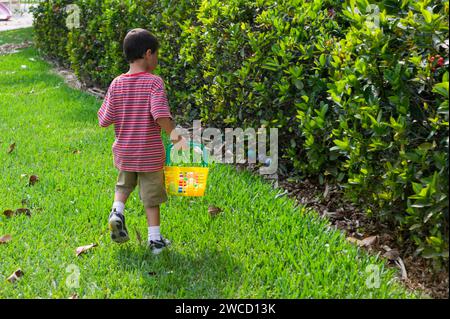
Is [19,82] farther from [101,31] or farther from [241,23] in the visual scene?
[241,23]

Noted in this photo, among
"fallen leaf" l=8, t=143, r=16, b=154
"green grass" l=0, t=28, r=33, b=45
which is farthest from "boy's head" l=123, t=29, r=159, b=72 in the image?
"green grass" l=0, t=28, r=33, b=45

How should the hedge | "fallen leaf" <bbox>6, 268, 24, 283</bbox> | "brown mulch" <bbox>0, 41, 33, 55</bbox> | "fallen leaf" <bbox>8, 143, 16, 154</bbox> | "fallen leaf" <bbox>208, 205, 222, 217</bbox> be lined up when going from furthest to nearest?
"brown mulch" <bbox>0, 41, 33, 55</bbox> → "fallen leaf" <bbox>8, 143, 16, 154</bbox> → "fallen leaf" <bbox>208, 205, 222, 217</bbox> → "fallen leaf" <bbox>6, 268, 24, 283</bbox> → the hedge

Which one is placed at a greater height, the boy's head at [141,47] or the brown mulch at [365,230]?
the boy's head at [141,47]

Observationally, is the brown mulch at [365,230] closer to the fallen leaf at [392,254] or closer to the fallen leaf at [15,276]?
the fallen leaf at [392,254]

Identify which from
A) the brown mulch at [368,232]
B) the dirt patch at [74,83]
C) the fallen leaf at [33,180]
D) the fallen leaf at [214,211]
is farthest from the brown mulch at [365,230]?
the dirt patch at [74,83]

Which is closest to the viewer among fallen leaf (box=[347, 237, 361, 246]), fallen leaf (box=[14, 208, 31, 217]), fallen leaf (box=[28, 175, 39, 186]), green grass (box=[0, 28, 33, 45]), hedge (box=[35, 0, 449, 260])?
hedge (box=[35, 0, 449, 260])

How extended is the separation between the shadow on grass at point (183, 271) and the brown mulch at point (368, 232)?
0.83 metres

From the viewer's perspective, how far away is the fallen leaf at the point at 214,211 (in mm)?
3932

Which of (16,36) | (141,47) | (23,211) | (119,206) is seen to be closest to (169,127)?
(141,47)

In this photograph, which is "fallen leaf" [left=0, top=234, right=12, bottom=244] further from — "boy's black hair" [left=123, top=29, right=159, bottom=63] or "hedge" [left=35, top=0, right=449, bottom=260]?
"hedge" [left=35, top=0, right=449, bottom=260]

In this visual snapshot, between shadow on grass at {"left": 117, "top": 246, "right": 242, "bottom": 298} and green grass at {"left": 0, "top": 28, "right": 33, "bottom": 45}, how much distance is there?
36.3 feet

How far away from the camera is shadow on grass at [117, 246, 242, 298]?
3016mm
